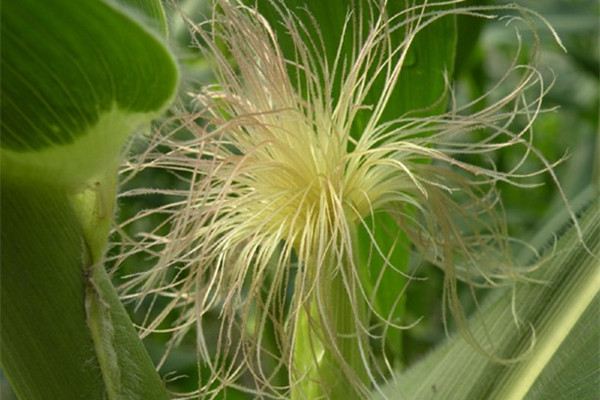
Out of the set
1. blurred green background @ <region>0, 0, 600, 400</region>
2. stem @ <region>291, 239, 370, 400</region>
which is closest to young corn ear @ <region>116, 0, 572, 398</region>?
stem @ <region>291, 239, 370, 400</region>

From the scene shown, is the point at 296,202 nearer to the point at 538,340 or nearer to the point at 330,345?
the point at 330,345

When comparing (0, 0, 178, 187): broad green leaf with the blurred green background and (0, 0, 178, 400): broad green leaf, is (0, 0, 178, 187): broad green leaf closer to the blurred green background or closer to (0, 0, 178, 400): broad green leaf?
(0, 0, 178, 400): broad green leaf

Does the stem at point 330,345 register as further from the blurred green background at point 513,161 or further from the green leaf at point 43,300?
the blurred green background at point 513,161

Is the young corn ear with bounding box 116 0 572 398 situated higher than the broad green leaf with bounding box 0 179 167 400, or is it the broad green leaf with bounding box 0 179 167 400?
the broad green leaf with bounding box 0 179 167 400

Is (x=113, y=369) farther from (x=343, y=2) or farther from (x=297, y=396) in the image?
(x=343, y=2)

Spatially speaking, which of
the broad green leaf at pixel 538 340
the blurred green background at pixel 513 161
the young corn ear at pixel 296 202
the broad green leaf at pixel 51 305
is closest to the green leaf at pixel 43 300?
the broad green leaf at pixel 51 305

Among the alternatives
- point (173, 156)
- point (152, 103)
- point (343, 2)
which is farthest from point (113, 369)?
point (343, 2)

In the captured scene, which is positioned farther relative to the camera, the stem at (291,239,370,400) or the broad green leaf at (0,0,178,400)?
the stem at (291,239,370,400)

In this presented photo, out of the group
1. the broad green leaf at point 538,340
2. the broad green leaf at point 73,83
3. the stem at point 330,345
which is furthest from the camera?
the broad green leaf at point 538,340
